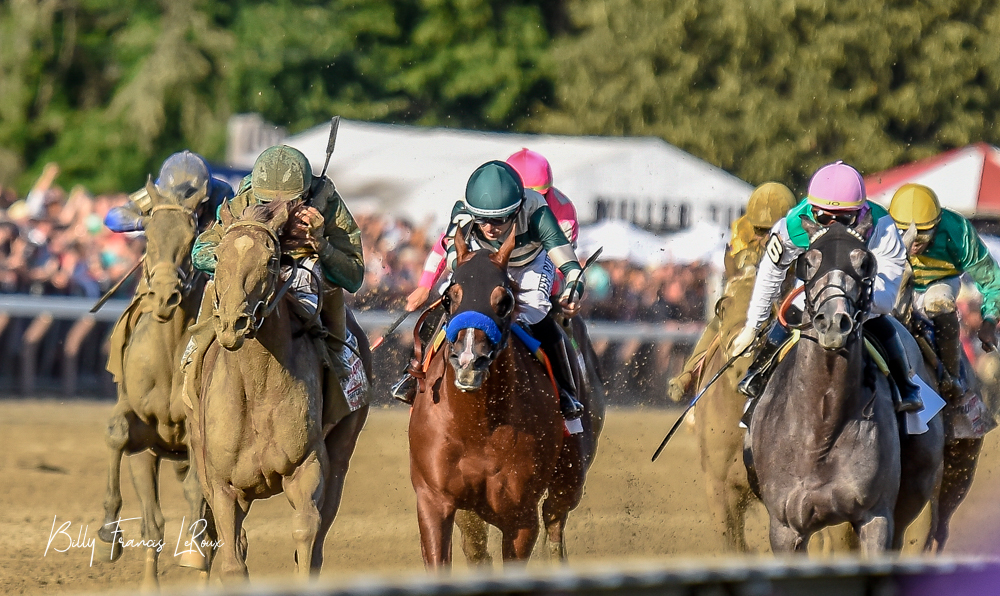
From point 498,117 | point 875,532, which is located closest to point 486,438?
point 875,532

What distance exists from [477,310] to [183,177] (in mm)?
2852

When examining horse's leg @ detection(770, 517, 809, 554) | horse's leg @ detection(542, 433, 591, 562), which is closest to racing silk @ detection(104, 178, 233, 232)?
horse's leg @ detection(542, 433, 591, 562)

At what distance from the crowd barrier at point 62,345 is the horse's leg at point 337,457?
9053 millimetres

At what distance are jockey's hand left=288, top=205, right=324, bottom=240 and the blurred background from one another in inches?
396

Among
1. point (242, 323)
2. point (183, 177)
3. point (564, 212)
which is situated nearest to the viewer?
point (242, 323)

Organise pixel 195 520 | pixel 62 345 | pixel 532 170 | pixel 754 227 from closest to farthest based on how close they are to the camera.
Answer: pixel 195 520
pixel 754 227
pixel 532 170
pixel 62 345

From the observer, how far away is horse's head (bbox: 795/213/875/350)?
625 centimetres

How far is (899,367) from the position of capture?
274 inches

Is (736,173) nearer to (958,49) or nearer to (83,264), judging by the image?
(958,49)

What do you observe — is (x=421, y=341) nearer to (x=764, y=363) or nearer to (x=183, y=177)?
(x=764, y=363)

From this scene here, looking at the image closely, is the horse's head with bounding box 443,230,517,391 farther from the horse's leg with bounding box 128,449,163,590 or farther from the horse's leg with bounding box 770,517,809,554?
the horse's leg with bounding box 128,449,163,590

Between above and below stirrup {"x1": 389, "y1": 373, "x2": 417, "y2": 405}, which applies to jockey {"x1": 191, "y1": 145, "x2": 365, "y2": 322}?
above

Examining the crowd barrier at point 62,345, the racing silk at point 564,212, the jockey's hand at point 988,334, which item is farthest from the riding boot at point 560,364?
the crowd barrier at point 62,345

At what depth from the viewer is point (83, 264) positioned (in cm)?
1691
